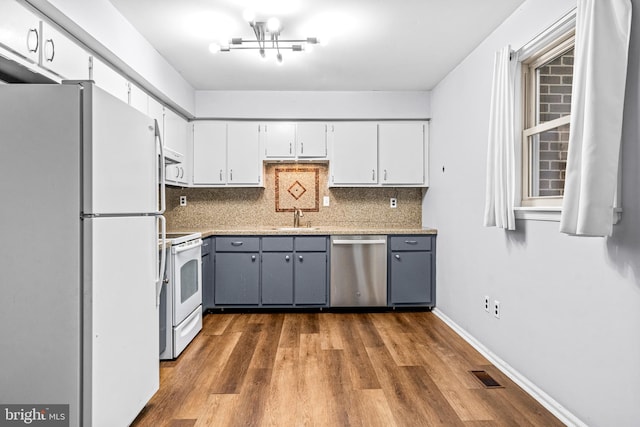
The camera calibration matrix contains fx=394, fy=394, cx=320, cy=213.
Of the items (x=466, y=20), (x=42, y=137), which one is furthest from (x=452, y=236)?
(x=42, y=137)

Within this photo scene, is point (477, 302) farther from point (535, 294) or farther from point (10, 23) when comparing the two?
point (10, 23)

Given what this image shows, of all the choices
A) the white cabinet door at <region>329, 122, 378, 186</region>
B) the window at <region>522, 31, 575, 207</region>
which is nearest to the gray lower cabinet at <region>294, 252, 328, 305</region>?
the white cabinet door at <region>329, 122, 378, 186</region>

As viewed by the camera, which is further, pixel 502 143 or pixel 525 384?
pixel 502 143

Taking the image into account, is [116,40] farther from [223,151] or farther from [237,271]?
[237,271]

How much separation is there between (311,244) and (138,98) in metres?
2.14

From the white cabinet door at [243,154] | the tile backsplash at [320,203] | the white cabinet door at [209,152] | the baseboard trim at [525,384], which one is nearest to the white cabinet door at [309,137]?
the tile backsplash at [320,203]

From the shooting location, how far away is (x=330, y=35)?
2980 millimetres

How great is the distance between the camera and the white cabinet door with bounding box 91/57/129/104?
8.27 ft

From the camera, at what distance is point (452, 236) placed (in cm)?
375

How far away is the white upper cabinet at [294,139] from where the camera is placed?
4.49 m

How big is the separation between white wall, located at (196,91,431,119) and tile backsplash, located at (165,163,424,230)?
2.15 ft

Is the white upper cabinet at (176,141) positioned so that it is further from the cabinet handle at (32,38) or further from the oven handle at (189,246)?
the cabinet handle at (32,38)

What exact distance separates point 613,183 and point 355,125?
3.08 meters

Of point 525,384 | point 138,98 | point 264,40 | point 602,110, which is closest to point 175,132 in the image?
point 138,98
